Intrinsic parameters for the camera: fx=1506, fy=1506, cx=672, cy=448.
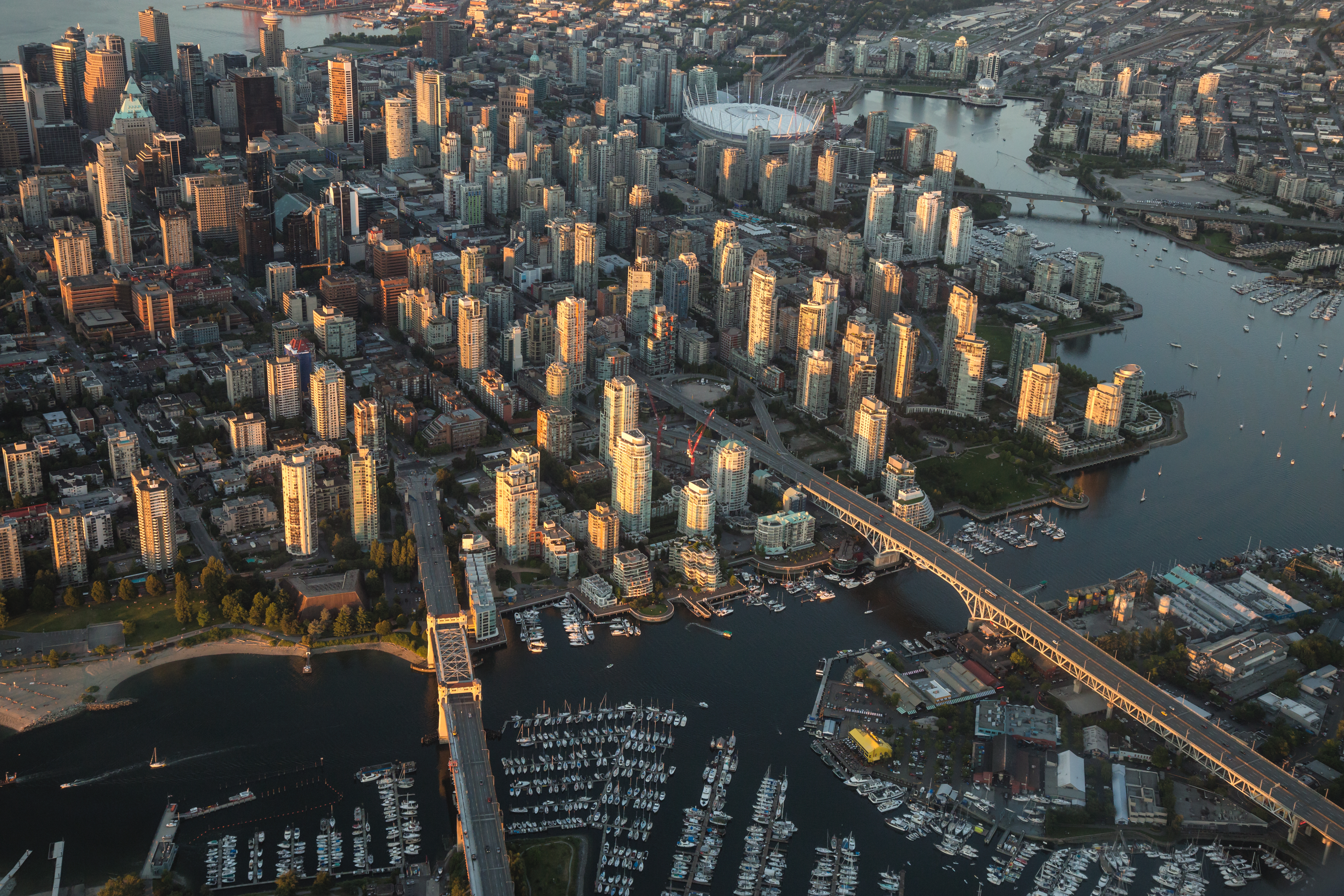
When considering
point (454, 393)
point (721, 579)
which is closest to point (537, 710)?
point (721, 579)

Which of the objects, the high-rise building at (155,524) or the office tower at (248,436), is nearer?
the high-rise building at (155,524)

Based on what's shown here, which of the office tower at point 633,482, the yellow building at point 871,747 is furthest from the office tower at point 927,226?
the yellow building at point 871,747

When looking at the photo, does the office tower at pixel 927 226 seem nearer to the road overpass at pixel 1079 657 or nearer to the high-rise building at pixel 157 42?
the road overpass at pixel 1079 657

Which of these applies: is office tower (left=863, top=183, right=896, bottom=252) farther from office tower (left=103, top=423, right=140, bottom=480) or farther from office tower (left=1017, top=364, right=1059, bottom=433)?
office tower (left=103, top=423, right=140, bottom=480)

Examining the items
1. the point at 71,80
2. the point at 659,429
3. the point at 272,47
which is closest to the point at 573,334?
the point at 659,429

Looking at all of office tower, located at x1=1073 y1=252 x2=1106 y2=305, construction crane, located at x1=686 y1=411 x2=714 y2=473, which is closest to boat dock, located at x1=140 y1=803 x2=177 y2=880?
construction crane, located at x1=686 y1=411 x2=714 y2=473

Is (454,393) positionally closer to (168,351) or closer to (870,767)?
(168,351)
